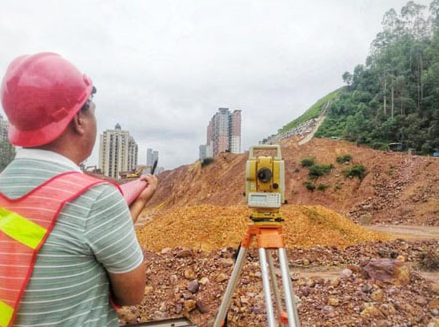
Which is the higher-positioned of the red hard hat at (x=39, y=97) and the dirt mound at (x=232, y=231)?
the red hard hat at (x=39, y=97)

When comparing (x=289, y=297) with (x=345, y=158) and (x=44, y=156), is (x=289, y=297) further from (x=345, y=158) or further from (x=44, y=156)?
(x=345, y=158)

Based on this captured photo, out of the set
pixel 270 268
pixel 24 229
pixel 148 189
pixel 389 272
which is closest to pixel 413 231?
pixel 389 272

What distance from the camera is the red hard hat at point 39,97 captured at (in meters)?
0.53

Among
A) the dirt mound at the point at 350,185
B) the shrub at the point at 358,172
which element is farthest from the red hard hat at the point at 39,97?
the shrub at the point at 358,172

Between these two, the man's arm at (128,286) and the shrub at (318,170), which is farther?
the shrub at (318,170)

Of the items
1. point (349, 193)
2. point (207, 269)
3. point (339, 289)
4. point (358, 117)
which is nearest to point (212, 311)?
point (207, 269)

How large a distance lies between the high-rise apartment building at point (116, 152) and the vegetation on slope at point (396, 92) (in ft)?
66.5

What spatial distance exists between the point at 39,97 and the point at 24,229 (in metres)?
0.21

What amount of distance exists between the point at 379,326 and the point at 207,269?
5.53 ft

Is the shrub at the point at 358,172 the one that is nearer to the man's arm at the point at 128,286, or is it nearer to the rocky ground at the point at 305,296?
the rocky ground at the point at 305,296

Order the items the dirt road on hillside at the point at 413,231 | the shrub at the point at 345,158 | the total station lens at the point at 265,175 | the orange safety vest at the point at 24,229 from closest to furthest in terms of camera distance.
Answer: the orange safety vest at the point at 24,229 < the total station lens at the point at 265,175 < the dirt road on hillside at the point at 413,231 < the shrub at the point at 345,158

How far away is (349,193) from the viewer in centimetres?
1544

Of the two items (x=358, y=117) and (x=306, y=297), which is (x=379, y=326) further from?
(x=358, y=117)

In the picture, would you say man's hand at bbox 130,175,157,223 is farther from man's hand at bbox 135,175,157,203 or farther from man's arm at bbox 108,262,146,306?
man's arm at bbox 108,262,146,306
